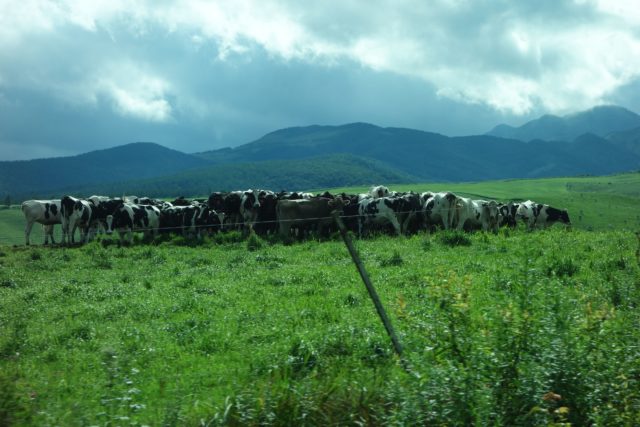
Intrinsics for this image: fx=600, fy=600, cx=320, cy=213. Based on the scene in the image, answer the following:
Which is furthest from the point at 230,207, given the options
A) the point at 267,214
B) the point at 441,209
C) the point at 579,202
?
the point at 579,202

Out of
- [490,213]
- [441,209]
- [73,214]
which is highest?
[441,209]

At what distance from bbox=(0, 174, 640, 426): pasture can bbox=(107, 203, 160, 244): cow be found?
18.1 meters

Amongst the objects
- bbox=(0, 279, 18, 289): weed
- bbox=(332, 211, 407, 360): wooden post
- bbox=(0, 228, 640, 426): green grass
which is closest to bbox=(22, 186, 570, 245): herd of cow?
bbox=(0, 279, 18, 289): weed

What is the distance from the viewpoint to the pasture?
6203 millimetres

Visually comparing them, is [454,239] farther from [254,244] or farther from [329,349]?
[329,349]

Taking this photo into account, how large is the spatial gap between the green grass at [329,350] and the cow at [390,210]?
681 inches

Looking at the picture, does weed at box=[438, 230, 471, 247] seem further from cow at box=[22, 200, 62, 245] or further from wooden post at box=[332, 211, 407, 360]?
cow at box=[22, 200, 62, 245]

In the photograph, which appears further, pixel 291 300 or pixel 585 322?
pixel 291 300

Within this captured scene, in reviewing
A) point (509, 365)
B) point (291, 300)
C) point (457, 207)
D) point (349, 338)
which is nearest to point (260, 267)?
point (291, 300)

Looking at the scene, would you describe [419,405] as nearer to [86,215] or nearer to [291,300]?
[291,300]

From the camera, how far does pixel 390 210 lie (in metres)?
33.0

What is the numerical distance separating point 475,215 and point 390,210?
5908 mm

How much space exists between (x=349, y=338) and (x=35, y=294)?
9478 millimetres

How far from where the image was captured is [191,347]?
920cm
